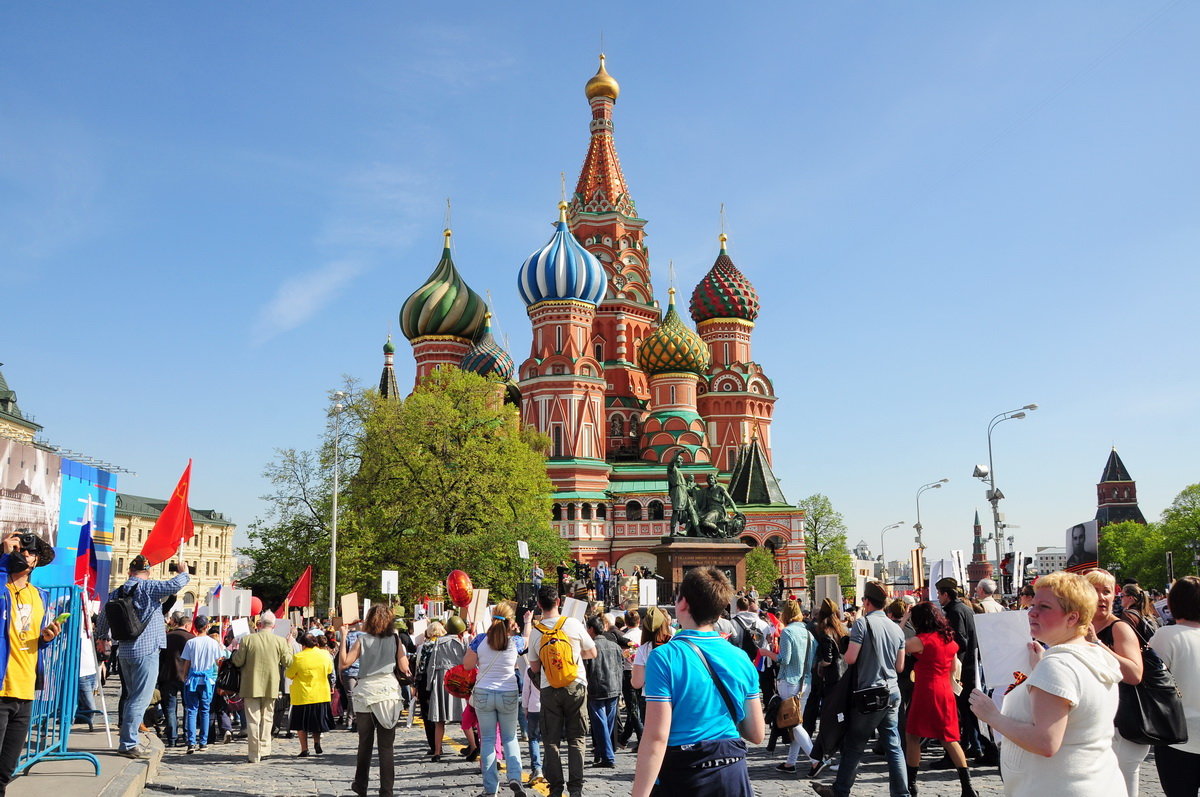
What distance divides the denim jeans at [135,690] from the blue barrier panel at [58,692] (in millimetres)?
501

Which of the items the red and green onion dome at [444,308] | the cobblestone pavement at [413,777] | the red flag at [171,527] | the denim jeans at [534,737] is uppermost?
the red and green onion dome at [444,308]

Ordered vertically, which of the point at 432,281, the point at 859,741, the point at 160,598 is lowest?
the point at 859,741

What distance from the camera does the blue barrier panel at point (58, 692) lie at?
25.5 feet

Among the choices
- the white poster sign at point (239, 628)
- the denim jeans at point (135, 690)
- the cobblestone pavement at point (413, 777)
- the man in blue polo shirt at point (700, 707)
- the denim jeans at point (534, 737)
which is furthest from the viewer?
the white poster sign at point (239, 628)

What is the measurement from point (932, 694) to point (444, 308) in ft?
188

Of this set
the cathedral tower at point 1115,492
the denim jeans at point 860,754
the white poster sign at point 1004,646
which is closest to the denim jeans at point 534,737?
the denim jeans at point 860,754

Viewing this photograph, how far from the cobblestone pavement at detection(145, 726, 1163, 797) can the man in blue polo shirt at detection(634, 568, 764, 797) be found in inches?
192

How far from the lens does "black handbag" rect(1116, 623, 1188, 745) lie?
5.09 m

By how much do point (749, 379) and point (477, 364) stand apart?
699 inches

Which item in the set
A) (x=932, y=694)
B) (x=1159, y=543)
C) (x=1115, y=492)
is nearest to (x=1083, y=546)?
(x=932, y=694)

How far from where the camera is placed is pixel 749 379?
64.2 metres

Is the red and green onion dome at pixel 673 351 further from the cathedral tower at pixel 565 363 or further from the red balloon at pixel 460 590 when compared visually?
the red balloon at pixel 460 590

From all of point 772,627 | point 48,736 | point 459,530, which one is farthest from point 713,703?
point 459,530

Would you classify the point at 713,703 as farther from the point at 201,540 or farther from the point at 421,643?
the point at 201,540
